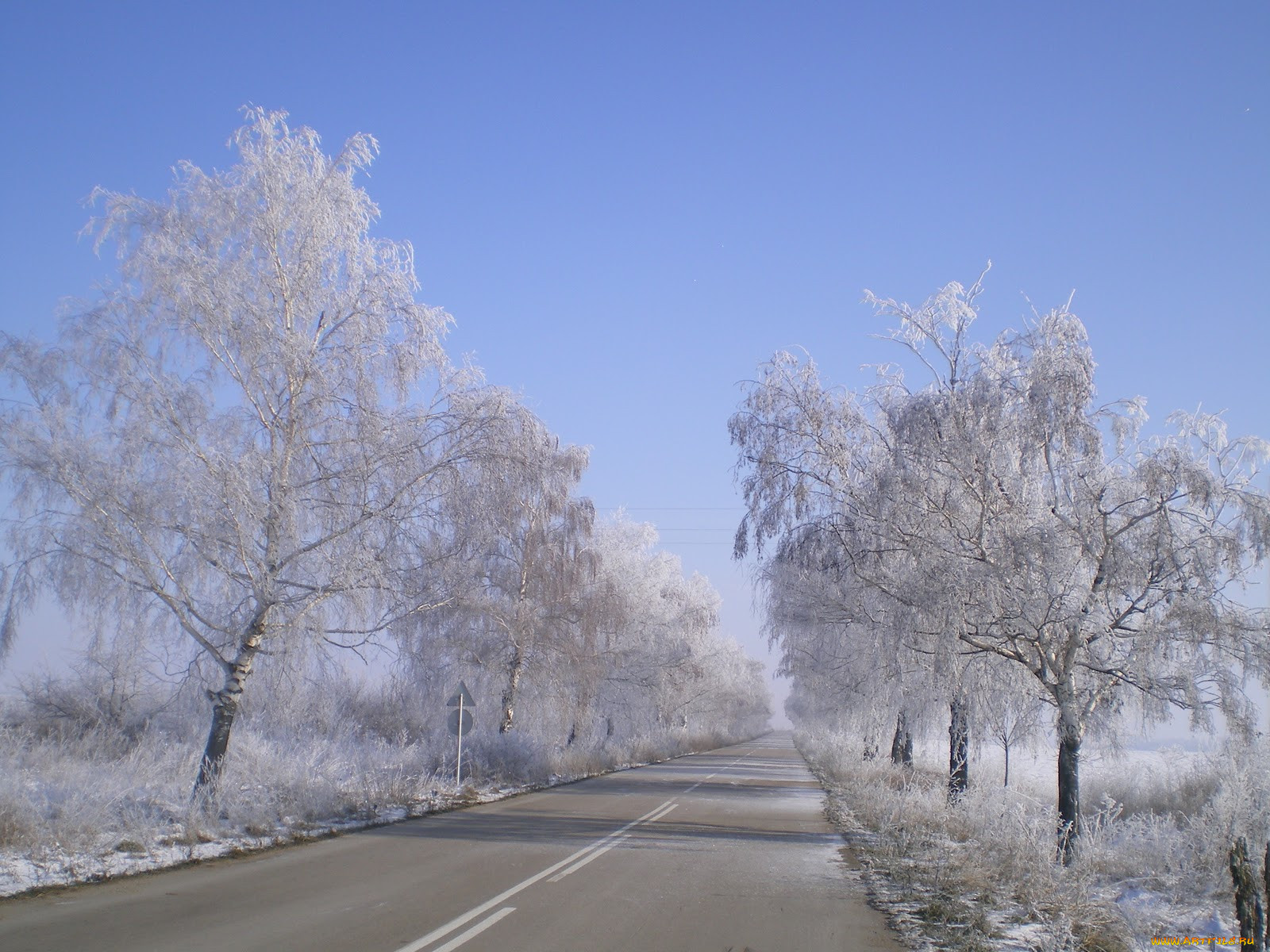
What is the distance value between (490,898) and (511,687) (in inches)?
691

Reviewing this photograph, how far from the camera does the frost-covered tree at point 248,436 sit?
1137cm

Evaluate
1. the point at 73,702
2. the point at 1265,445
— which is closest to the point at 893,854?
the point at 1265,445

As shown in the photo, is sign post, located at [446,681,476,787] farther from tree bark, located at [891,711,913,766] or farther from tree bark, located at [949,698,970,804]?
tree bark, located at [891,711,913,766]

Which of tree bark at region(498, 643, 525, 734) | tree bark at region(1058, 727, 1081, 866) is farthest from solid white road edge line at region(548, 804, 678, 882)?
tree bark at region(498, 643, 525, 734)

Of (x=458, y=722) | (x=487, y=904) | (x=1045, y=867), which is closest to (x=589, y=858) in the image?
(x=487, y=904)

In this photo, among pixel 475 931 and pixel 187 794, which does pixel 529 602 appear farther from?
pixel 475 931

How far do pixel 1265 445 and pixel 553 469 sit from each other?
1733 cm

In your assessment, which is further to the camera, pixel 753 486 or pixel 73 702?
pixel 73 702

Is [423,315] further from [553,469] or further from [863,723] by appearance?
[863,723]

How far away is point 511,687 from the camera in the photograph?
82.4 feet

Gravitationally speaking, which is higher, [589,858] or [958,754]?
[958,754]

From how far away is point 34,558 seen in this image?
36.6 ft

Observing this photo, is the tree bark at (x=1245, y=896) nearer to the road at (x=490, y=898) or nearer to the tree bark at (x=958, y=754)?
the road at (x=490, y=898)

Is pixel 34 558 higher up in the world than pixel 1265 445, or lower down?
lower down
